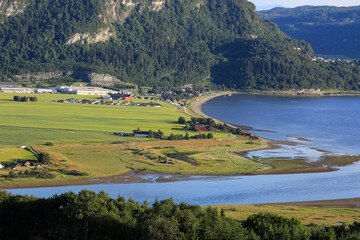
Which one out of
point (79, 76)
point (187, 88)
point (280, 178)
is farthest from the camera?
point (187, 88)

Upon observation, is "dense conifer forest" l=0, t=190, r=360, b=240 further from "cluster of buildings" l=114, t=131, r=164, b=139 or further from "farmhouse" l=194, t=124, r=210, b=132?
"farmhouse" l=194, t=124, r=210, b=132

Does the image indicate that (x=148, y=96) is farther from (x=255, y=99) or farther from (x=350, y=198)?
(x=350, y=198)

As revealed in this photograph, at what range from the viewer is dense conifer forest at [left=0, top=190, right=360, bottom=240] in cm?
3853

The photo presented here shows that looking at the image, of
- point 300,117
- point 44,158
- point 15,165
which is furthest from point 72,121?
point 300,117

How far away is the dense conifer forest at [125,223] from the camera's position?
38.5m

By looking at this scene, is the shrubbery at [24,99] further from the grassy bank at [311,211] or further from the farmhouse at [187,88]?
the grassy bank at [311,211]

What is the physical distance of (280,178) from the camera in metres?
66.6

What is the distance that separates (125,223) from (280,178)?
29.6 metres

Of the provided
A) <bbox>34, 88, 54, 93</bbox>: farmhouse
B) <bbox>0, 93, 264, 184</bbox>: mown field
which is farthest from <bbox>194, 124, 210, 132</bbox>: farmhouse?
<bbox>34, 88, 54, 93</bbox>: farmhouse

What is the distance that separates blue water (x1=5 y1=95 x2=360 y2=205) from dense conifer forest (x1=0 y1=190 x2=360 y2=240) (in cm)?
1110

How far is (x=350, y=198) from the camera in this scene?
58.5 meters

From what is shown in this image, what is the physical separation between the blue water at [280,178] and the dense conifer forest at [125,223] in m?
11.1

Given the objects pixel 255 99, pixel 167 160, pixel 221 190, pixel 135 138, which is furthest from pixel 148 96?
pixel 221 190

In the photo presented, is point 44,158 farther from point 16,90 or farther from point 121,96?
point 16,90
